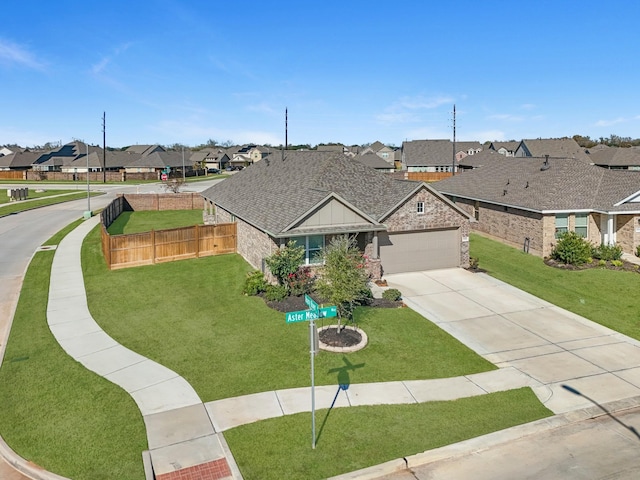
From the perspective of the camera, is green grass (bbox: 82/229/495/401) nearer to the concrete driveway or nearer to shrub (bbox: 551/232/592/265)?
the concrete driveway

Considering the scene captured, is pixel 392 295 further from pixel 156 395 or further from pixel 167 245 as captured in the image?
pixel 167 245

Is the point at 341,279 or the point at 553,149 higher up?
the point at 553,149

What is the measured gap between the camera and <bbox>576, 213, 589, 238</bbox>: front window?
27672 mm

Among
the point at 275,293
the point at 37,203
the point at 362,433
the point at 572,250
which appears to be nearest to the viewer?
the point at 362,433

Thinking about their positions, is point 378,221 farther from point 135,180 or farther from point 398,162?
point 398,162

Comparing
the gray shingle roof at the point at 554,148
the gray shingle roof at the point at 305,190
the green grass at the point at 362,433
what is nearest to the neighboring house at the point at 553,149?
the gray shingle roof at the point at 554,148

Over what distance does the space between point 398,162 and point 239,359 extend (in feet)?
345

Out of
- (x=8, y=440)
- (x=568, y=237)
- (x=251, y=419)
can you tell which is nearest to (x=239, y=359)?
(x=251, y=419)

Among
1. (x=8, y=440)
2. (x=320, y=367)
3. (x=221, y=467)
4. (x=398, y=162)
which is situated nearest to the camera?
(x=221, y=467)

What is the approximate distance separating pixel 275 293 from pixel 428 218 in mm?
9239

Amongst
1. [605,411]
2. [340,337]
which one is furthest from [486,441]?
[340,337]

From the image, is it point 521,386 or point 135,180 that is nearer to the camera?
point 521,386

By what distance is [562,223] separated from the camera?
27422 mm

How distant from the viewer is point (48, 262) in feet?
84.4
